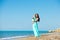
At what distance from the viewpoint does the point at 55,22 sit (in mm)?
7238

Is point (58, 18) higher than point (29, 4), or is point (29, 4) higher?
point (29, 4)

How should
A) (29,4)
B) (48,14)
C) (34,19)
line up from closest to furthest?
(34,19) < (29,4) < (48,14)

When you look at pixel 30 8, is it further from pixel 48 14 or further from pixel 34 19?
pixel 34 19

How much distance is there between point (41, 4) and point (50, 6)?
0.32 m

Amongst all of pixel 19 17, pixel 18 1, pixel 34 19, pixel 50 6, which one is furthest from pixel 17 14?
pixel 34 19

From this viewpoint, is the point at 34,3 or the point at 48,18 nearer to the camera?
the point at 34,3

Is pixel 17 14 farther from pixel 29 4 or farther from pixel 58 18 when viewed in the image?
pixel 58 18

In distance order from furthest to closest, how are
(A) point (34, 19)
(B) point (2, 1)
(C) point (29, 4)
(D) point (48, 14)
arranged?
(D) point (48, 14) → (C) point (29, 4) → (B) point (2, 1) → (A) point (34, 19)

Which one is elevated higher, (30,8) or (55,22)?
(30,8)

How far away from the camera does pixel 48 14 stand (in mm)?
7223

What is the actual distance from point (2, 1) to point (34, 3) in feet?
3.17

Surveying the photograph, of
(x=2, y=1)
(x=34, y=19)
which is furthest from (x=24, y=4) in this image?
(x=34, y=19)

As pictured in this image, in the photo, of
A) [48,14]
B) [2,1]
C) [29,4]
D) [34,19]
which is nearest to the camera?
[34,19]

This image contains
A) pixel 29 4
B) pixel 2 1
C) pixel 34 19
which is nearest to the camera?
pixel 34 19
